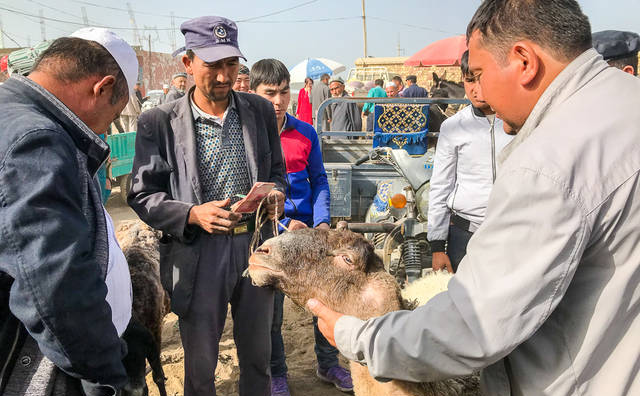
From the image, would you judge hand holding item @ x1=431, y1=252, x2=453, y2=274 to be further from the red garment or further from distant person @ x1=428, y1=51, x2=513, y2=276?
the red garment

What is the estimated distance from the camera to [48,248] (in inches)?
58.6

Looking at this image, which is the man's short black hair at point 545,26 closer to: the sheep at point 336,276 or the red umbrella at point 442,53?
the sheep at point 336,276

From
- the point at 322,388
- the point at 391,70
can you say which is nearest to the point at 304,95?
the point at 322,388

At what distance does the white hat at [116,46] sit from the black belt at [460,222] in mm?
2557

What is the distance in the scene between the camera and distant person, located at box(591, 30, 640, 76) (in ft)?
10.2

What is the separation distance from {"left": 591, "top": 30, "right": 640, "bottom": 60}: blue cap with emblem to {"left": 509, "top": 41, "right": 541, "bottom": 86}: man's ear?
2.30m

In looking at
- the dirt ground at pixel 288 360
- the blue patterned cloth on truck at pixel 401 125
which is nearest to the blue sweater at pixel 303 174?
the dirt ground at pixel 288 360

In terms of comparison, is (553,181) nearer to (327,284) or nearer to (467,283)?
(467,283)

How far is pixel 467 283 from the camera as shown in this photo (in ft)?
4.02

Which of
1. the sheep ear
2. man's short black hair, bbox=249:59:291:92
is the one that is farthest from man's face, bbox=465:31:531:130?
man's short black hair, bbox=249:59:291:92

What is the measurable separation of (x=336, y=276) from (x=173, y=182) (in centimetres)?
126

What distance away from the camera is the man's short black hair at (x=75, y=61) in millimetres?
1810

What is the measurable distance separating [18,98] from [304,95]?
10.7 m

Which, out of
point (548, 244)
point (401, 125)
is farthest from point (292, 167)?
point (401, 125)
